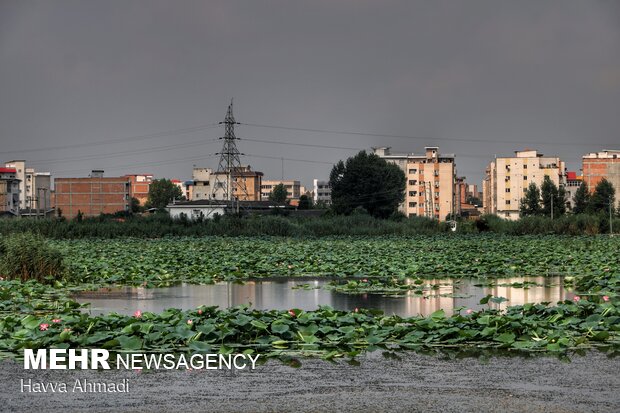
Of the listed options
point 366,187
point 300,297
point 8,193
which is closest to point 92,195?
point 8,193

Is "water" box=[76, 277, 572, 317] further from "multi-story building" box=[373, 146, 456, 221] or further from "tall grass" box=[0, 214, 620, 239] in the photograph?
"multi-story building" box=[373, 146, 456, 221]

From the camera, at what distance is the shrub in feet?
67.9

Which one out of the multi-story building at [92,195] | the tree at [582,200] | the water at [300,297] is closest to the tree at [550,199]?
the tree at [582,200]

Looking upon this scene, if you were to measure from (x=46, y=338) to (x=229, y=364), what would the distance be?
223 cm

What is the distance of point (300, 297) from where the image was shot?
58.9ft

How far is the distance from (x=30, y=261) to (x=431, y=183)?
131 meters

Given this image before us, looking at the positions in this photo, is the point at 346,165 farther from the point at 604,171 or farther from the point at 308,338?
the point at 308,338

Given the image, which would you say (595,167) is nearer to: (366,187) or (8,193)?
(366,187)

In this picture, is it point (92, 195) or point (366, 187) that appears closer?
point (366, 187)

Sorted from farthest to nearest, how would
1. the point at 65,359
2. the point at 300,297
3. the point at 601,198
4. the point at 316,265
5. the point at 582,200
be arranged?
the point at 582,200
the point at 601,198
the point at 316,265
the point at 300,297
the point at 65,359

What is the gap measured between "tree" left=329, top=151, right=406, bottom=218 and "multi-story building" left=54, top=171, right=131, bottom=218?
26.6 m

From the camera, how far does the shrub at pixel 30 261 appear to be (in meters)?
20.7

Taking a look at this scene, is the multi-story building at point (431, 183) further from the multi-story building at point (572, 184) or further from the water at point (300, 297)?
the water at point (300, 297)

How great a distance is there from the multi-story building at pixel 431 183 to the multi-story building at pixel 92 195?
5107 centimetres
